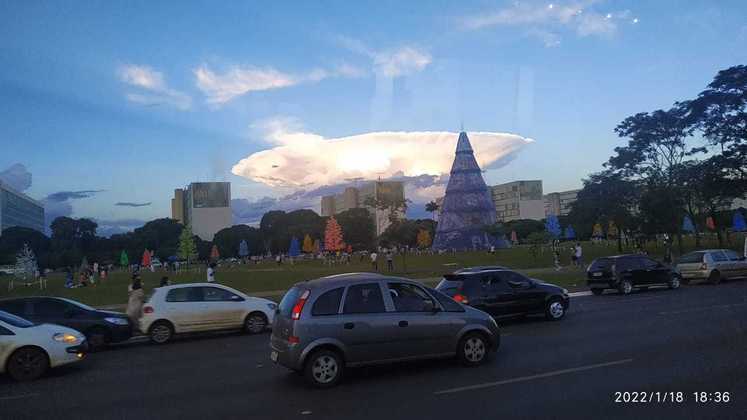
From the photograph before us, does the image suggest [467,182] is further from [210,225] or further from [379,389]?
[210,225]

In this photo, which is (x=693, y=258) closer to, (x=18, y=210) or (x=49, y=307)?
(x=49, y=307)

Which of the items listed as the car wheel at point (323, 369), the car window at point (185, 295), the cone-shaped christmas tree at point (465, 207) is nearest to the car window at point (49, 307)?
the car window at point (185, 295)

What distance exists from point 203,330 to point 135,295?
105 inches

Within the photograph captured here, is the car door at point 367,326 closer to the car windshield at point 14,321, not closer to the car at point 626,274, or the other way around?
the car windshield at point 14,321

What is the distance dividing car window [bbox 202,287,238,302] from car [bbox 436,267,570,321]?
590cm

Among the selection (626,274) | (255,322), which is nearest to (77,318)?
(255,322)

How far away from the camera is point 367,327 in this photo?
325 inches

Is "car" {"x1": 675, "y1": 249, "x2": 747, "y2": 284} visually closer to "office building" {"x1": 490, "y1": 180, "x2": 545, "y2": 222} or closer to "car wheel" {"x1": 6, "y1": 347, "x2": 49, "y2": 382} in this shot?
"car wheel" {"x1": 6, "y1": 347, "x2": 49, "y2": 382}

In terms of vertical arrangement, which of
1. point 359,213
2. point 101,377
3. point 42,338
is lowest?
point 101,377

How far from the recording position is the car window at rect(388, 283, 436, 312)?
865 cm

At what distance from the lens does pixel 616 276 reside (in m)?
21.2

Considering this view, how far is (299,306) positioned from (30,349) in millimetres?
5713

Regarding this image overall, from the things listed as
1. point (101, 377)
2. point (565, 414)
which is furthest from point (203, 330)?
point (565, 414)

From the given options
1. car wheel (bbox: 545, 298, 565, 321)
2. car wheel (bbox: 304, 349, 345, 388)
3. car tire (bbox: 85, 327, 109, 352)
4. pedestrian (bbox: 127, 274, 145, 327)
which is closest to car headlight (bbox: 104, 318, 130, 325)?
car tire (bbox: 85, 327, 109, 352)
